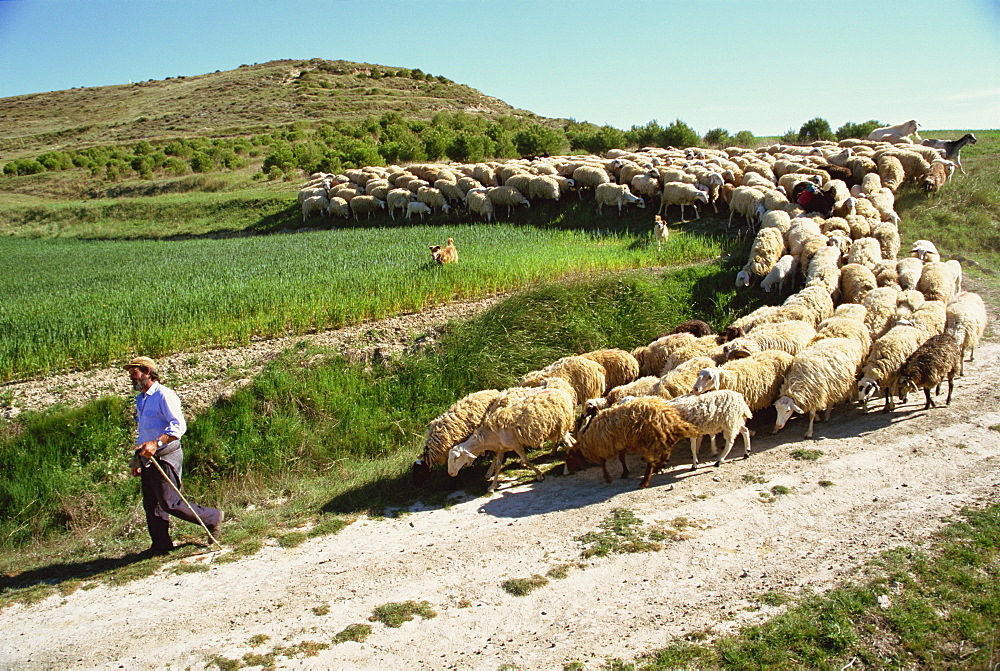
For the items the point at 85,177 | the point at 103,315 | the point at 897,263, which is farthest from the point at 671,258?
the point at 85,177

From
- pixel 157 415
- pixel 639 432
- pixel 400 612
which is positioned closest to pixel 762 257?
pixel 639 432

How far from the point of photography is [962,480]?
7.23 metres

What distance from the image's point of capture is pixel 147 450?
727 cm

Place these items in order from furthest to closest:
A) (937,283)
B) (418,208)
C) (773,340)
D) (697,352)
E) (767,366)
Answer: (418,208) → (937,283) → (697,352) → (773,340) → (767,366)

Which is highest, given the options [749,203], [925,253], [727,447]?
[749,203]

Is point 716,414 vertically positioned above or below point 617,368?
below

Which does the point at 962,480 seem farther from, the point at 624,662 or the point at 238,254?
the point at 238,254

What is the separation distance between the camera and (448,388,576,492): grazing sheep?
27.5 feet

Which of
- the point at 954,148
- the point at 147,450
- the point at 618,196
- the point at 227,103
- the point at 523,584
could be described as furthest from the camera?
the point at 227,103

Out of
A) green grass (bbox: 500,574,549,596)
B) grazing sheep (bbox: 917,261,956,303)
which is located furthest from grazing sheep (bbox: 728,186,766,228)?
green grass (bbox: 500,574,549,596)

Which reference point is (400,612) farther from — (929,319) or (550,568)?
(929,319)

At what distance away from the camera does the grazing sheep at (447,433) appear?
872cm

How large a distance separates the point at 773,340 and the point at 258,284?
1012cm

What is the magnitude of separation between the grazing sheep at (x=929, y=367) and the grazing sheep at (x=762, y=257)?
5.29 metres
